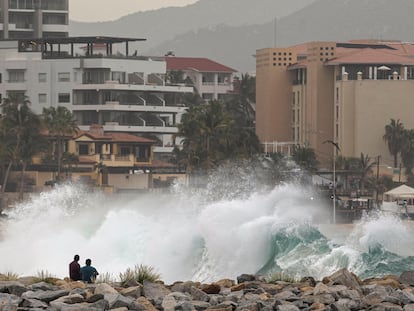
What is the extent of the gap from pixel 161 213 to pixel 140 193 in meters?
50.3

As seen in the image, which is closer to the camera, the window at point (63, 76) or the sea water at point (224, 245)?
the sea water at point (224, 245)

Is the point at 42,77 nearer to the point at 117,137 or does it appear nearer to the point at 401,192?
the point at 117,137

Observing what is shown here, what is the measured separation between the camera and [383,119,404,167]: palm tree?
423ft

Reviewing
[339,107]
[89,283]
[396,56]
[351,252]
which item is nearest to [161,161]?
[339,107]

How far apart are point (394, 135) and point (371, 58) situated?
961 cm

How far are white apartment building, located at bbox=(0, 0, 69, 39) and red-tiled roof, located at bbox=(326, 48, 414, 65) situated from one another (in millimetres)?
22654

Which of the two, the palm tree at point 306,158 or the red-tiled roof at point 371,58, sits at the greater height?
the red-tiled roof at point 371,58

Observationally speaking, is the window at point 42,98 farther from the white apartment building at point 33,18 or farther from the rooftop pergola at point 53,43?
the white apartment building at point 33,18

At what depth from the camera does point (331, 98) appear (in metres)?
134

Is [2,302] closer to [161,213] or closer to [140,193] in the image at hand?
[161,213]

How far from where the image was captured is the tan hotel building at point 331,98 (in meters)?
131

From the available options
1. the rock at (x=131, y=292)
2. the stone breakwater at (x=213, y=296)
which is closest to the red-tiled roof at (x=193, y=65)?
the stone breakwater at (x=213, y=296)

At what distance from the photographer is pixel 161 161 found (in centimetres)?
12625

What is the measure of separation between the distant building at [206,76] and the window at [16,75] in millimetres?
43987
